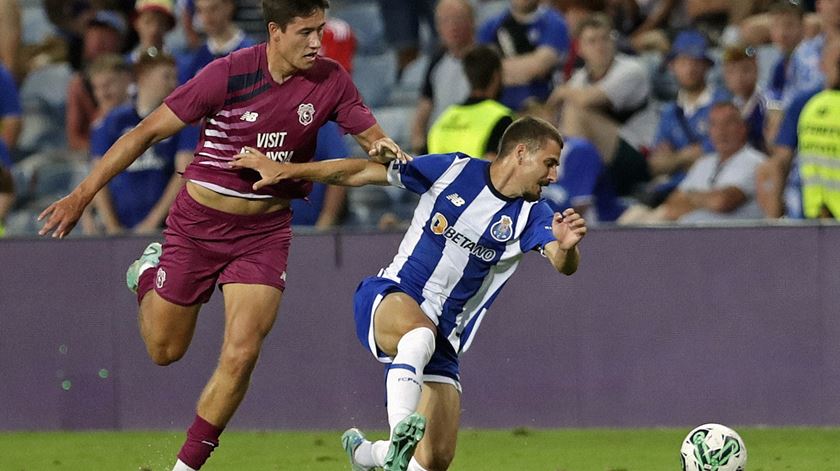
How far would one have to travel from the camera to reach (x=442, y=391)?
7.25m

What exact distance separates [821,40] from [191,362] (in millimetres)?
4811

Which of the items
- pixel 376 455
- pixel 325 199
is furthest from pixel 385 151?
pixel 325 199

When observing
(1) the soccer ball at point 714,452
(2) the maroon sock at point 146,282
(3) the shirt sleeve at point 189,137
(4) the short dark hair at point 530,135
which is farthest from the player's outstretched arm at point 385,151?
(3) the shirt sleeve at point 189,137

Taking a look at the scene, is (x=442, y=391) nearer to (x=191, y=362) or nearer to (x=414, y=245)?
(x=414, y=245)

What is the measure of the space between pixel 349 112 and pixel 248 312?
107 centimetres

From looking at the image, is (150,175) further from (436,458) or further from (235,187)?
(436,458)

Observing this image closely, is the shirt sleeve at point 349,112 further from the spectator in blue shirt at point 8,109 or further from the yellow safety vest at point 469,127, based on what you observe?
the spectator in blue shirt at point 8,109

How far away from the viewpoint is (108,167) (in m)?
6.98

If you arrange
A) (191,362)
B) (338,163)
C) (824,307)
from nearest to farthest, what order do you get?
(338,163) < (824,307) < (191,362)

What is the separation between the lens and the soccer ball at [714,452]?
7012 mm

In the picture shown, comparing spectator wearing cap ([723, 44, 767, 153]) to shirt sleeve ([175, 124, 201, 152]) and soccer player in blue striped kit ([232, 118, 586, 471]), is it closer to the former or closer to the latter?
shirt sleeve ([175, 124, 201, 152])

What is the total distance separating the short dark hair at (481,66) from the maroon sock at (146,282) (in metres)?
3.29

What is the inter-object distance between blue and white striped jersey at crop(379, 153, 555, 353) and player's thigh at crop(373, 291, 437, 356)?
0.10m

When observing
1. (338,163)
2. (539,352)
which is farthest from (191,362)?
(338,163)
